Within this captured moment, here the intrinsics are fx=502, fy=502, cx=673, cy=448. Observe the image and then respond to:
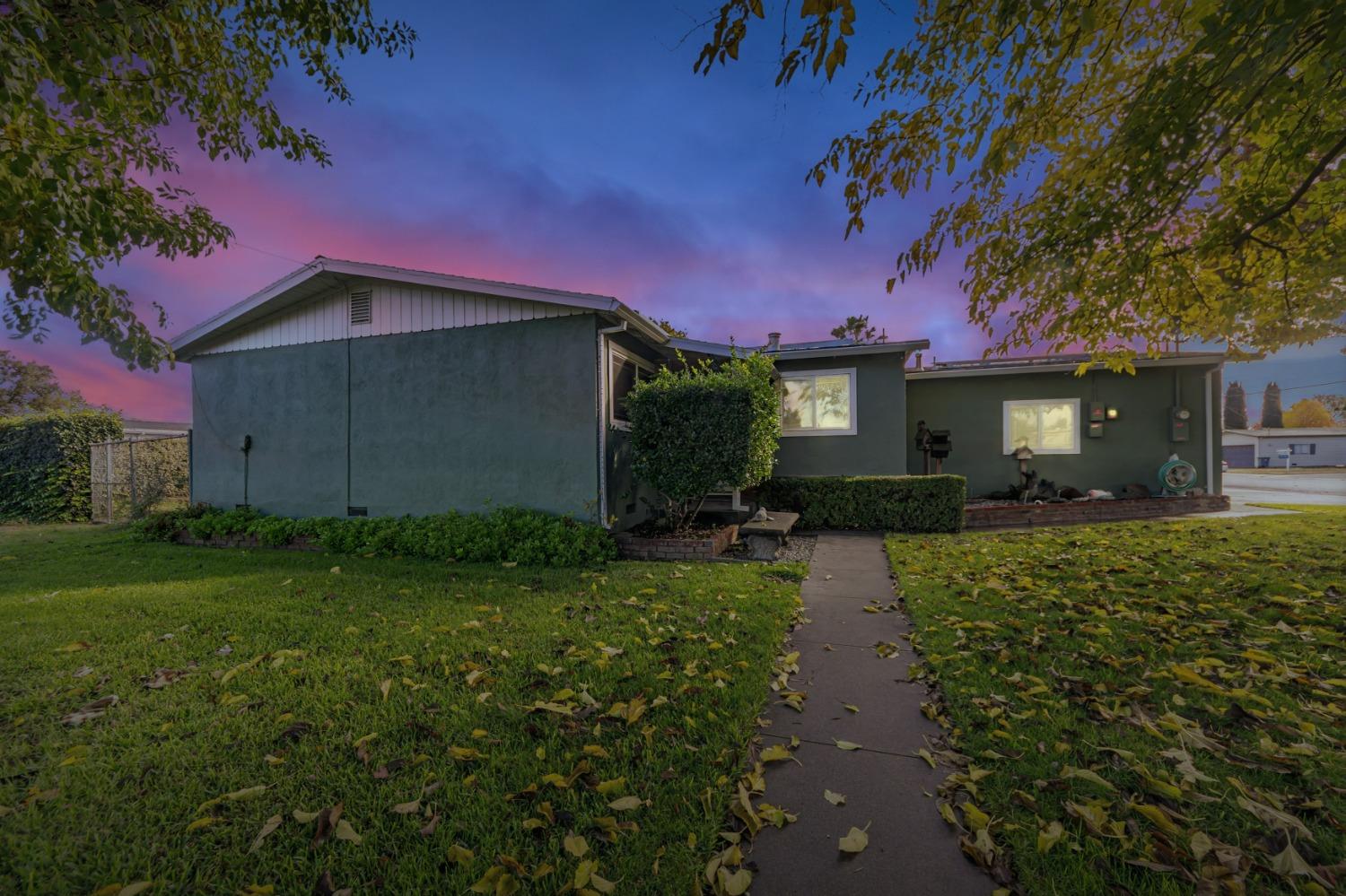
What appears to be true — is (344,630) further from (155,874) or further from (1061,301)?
(1061,301)

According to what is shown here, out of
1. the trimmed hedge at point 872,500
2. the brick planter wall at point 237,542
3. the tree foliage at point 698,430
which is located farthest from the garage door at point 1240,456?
the brick planter wall at point 237,542

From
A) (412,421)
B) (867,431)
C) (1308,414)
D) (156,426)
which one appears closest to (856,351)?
(867,431)

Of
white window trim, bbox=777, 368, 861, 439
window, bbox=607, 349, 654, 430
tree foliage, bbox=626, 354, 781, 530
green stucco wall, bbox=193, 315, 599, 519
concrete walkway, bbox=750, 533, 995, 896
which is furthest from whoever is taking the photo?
white window trim, bbox=777, 368, 861, 439

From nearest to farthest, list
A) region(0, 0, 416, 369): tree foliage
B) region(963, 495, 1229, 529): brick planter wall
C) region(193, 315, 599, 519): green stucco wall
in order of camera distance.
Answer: region(0, 0, 416, 369): tree foliage, region(193, 315, 599, 519): green stucco wall, region(963, 495, 1229, 529): brick planter wall

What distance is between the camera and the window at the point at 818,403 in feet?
36.6

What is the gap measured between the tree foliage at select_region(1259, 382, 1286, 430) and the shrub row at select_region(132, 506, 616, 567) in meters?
79.9

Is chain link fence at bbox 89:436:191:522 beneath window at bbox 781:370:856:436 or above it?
beneath

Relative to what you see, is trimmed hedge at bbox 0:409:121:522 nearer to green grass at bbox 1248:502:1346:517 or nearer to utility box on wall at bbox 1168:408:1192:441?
utility box on wall at bbox 1168:408:1192:441

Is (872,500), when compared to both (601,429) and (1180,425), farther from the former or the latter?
(1180,425)

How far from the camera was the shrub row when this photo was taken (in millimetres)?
6832

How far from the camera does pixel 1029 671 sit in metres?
3.38

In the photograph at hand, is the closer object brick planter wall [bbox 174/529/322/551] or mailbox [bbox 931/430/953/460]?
brick planter wall [bbox 174/529/322/551]

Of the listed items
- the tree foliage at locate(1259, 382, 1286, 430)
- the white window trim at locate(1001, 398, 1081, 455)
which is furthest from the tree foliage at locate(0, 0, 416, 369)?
the tree foliage at locate(1259, 382, 1286, 430)

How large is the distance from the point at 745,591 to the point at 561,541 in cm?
270
